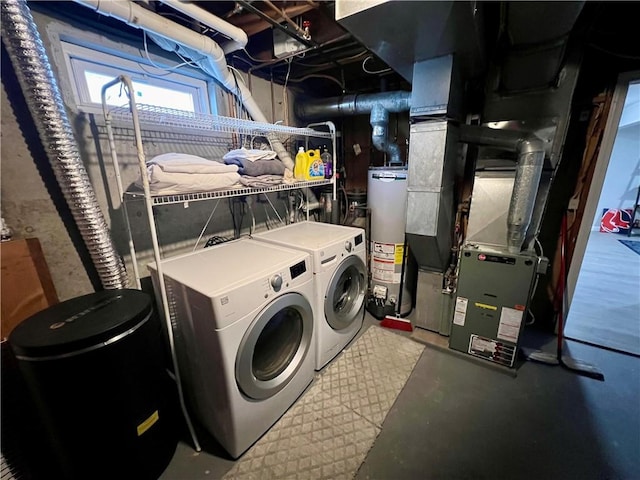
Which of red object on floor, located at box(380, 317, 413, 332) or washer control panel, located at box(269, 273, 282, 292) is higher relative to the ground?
washer control panel, located at box(269, 273, 282, 292)

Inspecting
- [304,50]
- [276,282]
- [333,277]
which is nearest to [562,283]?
[333,277]

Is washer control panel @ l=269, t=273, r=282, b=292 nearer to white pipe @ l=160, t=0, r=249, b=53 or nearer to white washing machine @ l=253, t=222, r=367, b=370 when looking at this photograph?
white washing machine @ l=253, t=222, r=367, b=370

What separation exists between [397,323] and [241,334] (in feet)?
5.10

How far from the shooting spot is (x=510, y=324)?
5.60 feet

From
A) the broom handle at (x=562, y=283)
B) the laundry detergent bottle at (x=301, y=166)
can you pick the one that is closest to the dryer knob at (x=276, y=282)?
the laundry detergent bottle at (x=301, y=166)

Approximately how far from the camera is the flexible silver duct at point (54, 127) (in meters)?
0.99

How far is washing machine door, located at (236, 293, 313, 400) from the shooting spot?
Answer: 46.4 inches

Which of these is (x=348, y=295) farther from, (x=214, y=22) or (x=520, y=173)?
(x=214, y=22)

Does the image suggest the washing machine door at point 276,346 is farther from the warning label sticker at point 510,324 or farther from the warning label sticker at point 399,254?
the warning label sticker at point 510,324

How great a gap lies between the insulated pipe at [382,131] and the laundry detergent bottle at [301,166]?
77 cm

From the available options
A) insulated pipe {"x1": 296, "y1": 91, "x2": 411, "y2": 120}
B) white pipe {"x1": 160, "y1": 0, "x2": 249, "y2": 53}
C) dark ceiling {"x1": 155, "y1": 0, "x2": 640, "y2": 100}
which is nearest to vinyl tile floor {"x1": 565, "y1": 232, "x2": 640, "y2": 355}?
dark ceiling {"x1": 155, "y1": 0, "x2": 640, "y2": 100}

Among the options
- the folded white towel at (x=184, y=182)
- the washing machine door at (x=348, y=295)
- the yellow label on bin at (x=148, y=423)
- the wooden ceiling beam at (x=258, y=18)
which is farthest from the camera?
the washing machine door at (x=348, y=295)

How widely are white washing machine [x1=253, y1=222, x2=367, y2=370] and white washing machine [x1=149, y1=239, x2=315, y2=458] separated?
10 cm

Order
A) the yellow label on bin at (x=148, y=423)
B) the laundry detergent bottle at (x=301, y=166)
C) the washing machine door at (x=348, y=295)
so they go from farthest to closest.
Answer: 1. the laundry detergent bottle at (x=301, y=166)
2. the washing machine door at (x=348, y=295)
3. the yellow label on bin at (x=148, y=423)
